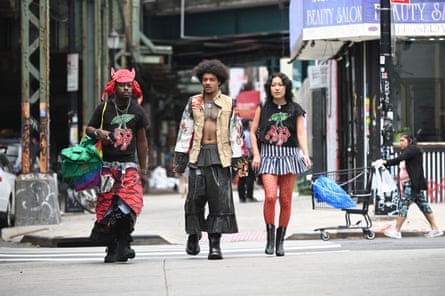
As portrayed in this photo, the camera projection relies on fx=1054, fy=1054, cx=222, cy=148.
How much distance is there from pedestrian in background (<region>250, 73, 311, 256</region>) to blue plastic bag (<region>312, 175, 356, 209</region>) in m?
2.17

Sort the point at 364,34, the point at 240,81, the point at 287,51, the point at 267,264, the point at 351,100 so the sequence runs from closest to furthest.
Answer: the point at 267,264 < the point at 364,34 < the point at 351,100 < the point at 287,51 < the point at 240,81

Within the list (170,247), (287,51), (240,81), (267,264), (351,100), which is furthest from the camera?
(240,81)

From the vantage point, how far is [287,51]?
38.7m

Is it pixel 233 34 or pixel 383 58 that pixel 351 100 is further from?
pixel 233 34

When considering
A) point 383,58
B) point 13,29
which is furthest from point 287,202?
point 13,29

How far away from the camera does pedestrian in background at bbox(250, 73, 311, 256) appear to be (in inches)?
451

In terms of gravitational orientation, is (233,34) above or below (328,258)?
above

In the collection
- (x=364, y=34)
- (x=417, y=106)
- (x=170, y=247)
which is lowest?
(x=170, y=247)

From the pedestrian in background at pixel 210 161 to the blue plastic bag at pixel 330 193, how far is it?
2.86 m

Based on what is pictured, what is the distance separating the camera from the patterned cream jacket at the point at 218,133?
435 inches

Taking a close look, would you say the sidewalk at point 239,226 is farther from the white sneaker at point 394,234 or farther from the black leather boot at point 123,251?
the black leather boot at point 123,251

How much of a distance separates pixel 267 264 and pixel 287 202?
4.30ft

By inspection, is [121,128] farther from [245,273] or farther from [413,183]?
[413,183]

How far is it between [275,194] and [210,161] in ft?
3.01
